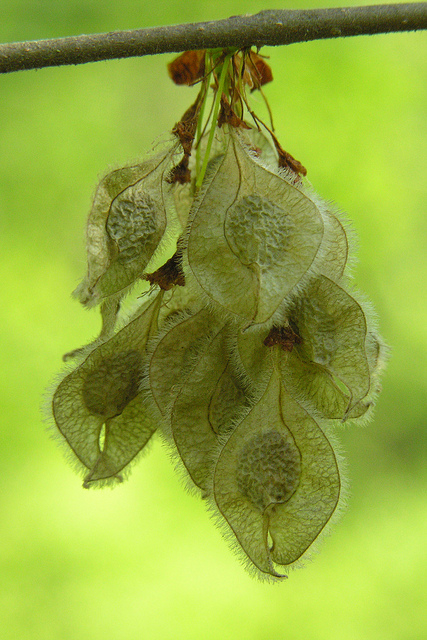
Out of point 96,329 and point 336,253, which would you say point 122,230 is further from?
point 96,329

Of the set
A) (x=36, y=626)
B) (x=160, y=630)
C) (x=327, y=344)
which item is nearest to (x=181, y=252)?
(x=327, y=344)

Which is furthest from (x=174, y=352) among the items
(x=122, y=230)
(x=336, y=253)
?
(x=336, y=253)

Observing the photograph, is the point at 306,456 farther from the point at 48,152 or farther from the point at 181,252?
the point at 48,152

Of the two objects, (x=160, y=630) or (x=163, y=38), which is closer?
(x=163, y=38)

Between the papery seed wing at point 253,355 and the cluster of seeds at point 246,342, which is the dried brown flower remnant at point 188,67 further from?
the papery seed wing at point 253,355

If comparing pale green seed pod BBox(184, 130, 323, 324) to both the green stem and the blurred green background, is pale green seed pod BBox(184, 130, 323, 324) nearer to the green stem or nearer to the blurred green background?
the green stem

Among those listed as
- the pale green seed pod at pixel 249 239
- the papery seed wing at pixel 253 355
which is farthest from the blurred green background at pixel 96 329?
the pale green seed pod at pixel 249 239

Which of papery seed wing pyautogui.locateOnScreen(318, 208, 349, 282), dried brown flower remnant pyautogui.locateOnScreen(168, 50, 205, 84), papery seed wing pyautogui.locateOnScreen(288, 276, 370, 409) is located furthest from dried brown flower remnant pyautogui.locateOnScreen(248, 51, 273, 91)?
papery seed wing pyautogui.locateOnScreen(288, 276, 370, 409)
